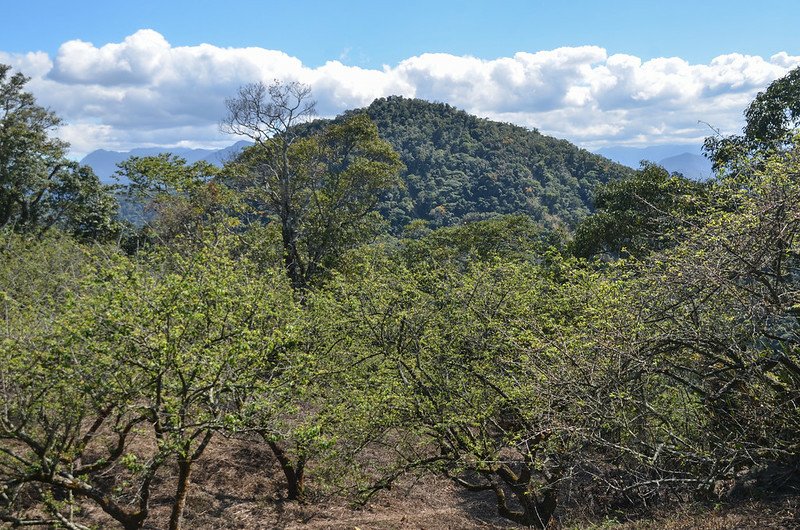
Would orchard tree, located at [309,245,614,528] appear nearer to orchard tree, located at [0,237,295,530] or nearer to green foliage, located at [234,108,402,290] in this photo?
orchard tree, located at [0,237,295,530]

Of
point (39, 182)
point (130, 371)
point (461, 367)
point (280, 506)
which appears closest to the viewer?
point (130, 371)

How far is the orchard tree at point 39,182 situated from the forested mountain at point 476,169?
50.8 m

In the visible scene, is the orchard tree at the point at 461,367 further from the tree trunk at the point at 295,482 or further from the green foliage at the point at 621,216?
the green foliage at the point at 621,216

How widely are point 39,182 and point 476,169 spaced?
3370 inches

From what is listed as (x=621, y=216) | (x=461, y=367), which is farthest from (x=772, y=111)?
(x=461, y=367)

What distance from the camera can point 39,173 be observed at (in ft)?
135

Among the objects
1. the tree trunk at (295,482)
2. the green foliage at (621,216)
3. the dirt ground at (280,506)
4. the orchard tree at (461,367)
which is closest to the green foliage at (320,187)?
the green foliage at (621,216)

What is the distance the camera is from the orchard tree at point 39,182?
128 ft

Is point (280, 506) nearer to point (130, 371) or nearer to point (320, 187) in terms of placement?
point (130, 371)

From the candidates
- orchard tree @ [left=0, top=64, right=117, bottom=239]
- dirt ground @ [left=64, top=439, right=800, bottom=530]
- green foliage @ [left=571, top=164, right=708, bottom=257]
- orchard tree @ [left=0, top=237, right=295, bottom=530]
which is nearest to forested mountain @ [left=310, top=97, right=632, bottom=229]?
orchard tree @ [left=0, top=64, right=117, bottom=239]

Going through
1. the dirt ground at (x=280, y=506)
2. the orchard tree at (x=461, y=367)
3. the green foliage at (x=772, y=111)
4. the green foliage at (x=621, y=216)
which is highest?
the green foliage at (x=772, y=111)

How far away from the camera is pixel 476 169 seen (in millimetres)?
113750

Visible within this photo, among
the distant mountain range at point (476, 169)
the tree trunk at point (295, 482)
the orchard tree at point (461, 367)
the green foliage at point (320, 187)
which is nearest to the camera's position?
the orchard tree at point (461, 367)

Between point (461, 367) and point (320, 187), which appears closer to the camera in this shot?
point (461, 367)
